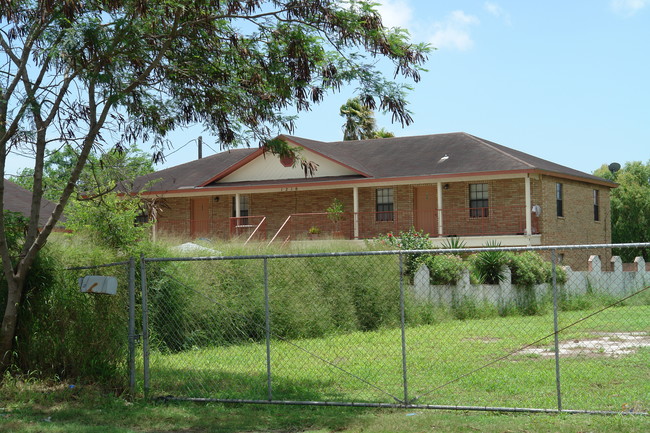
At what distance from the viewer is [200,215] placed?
107 feet

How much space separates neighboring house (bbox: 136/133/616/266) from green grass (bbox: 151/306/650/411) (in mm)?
10754

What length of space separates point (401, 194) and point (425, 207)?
103 centimetres

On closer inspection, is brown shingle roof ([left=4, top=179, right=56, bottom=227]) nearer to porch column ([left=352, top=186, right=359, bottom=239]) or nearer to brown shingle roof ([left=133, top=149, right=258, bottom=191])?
brown shingle roof ([left=133, top=149, right=258, bottom=191])

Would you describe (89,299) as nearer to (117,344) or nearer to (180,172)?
(117,344)

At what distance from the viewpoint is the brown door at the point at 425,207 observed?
29.0m

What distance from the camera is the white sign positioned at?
31.2 ft

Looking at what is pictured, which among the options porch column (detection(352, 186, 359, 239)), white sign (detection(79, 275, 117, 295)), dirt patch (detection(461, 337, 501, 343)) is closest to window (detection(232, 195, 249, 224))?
porch column (detection(352, 186, 359, 239))

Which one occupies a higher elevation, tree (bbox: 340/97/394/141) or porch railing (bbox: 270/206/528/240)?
tree (bbox: 340/97/394/141)

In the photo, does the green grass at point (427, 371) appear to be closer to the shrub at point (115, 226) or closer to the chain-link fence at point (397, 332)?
the chain-link fence at point (397, 332)

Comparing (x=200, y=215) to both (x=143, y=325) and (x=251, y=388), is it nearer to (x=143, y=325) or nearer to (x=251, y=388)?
(x=251, y=388)

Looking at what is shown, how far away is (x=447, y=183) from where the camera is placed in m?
28.7

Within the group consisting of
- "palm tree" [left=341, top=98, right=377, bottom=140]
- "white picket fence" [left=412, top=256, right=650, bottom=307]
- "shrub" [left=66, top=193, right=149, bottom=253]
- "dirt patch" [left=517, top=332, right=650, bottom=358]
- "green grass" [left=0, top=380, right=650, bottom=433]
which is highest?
"palm tree" [left=341, top=98, right=377, bottom=140]

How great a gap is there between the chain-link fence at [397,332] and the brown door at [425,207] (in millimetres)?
6283

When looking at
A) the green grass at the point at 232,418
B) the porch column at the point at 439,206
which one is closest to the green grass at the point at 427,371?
the green grass at the point at 232,418
